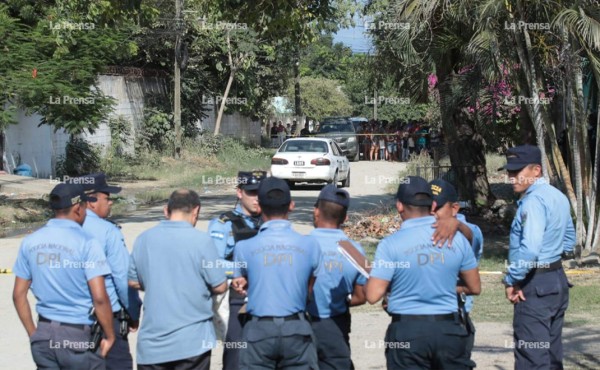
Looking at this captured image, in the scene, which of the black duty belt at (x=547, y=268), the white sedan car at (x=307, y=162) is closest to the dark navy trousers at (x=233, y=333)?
the black duty belt at (x=547, y=268)

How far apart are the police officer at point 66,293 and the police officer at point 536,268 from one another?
9.92 ft

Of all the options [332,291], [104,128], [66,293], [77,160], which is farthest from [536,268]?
[104,128]

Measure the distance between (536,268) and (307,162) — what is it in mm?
18879

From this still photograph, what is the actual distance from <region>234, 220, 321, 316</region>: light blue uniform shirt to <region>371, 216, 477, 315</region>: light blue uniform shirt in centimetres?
45

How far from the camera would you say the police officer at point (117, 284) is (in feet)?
20.8

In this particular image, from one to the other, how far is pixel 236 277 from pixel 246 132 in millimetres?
42031

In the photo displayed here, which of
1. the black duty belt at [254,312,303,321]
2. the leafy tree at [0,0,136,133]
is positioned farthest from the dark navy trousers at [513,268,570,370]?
the leafy tree at [0,0,136,133]

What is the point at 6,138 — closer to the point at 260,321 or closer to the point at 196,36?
the point at 196,36

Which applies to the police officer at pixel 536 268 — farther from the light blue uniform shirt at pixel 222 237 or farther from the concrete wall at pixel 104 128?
the concrete wall at pixel 104 128

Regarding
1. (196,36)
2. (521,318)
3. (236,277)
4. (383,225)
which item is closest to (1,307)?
(236,277)

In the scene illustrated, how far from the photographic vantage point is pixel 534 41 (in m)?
14.7

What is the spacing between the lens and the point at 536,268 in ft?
22.6

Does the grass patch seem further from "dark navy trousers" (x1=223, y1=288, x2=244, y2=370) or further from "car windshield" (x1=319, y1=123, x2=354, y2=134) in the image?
"dark navy trousers" (x1=223, y1=288, x2=244, y2=370)

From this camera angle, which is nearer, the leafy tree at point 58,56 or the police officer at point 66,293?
the police officer at point 66,293
